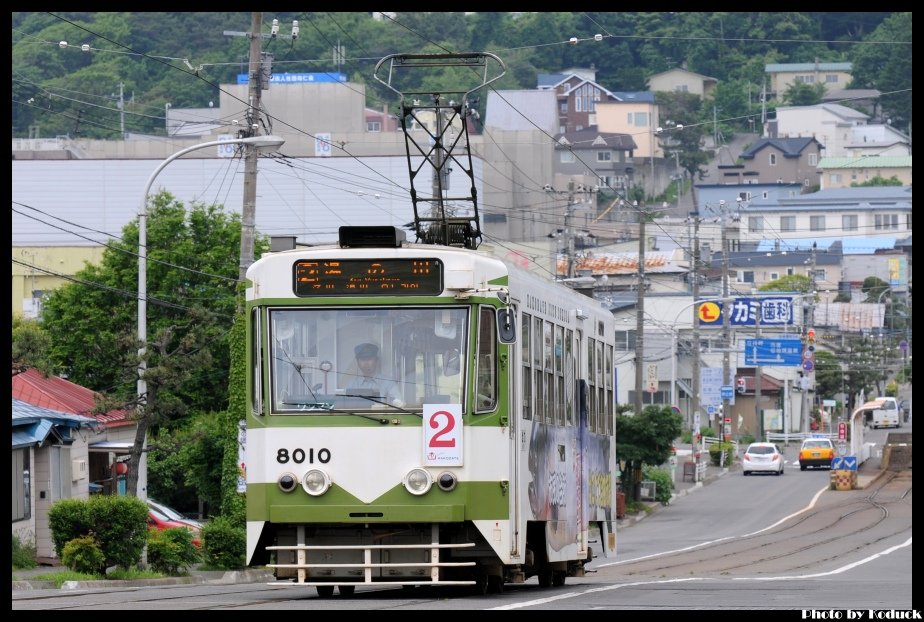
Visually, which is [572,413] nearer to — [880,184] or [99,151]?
[99,151]

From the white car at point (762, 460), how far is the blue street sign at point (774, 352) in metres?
4.64

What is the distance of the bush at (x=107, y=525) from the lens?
23.6m

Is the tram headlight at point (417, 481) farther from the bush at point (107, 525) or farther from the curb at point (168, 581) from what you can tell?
the bush at point (107, 525)

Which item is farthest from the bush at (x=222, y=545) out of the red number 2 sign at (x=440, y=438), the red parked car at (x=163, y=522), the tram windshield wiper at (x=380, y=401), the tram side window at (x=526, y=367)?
the red number 2 sign at (x=440, y=438)

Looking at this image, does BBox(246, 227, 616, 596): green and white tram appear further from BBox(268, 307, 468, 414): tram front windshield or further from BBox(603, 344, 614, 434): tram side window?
BBox(603, 344, 614, 434): tram side window

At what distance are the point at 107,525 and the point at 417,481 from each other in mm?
9477

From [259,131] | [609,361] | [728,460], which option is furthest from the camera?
[728,460]

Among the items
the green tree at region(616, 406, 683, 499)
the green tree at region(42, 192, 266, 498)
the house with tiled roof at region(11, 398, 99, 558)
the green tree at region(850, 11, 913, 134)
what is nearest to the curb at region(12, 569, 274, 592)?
the house with tiled roof at region(11, 398, 99, 558)

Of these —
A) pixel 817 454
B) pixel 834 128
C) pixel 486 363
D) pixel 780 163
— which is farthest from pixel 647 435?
pixel 834 128

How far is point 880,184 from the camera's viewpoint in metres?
165

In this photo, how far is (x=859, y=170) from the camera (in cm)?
17288

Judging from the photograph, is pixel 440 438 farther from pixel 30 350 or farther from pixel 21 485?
pixel 21 485
